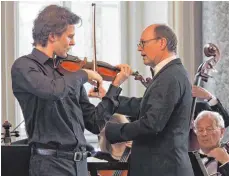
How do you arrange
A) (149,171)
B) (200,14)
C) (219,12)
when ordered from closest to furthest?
(149,171) < (219,12) < (200,14)

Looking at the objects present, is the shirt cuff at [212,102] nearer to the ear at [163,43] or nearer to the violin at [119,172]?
the violin at [119,172]

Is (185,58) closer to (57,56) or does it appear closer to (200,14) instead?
(200,14)

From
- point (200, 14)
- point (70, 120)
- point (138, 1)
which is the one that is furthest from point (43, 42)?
point (138, 1)

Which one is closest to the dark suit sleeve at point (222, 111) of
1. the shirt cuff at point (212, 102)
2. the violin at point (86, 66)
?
the shirt cuff at point (212, 102)

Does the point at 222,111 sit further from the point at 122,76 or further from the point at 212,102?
the point at 122,76

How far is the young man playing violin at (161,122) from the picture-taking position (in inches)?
83.0

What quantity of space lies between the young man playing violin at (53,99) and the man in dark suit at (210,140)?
2.75 feet

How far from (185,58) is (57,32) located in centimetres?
258

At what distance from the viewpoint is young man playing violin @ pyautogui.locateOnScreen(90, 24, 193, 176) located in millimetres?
2107

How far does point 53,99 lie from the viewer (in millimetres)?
1766

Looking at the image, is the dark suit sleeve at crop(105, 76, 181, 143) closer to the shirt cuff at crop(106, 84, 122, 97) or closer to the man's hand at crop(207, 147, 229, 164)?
the shirt cuff at crop(106, 84, 122, 97)

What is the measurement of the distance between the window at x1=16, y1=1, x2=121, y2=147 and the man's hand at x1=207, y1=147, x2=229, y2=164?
79.7 inches

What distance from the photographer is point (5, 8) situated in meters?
4.19

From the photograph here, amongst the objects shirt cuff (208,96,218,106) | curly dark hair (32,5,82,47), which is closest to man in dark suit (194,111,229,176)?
shirt cuff (208,96,218,106)
